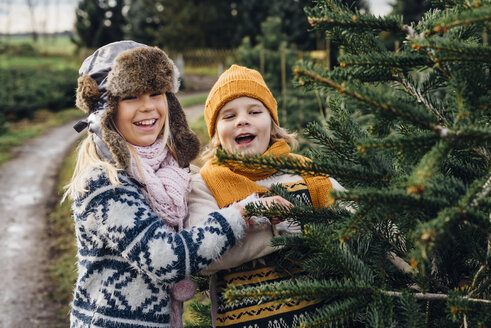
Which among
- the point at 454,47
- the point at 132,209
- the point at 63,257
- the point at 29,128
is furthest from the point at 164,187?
the point at 29,128

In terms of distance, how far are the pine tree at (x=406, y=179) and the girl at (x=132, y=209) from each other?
0.41m

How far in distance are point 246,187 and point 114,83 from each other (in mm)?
720

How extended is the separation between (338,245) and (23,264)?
16.7ft

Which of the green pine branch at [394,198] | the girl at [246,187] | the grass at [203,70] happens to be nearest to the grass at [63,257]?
the girl at [246,187]

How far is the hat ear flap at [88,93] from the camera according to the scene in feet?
6.09

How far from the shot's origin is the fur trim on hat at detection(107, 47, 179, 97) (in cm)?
181

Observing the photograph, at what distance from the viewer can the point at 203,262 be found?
5.17ft

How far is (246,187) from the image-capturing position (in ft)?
5.96

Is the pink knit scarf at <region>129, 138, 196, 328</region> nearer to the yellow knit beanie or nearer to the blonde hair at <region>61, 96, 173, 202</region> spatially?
the blonde hair at <region>61, 96, 173, 202</region>

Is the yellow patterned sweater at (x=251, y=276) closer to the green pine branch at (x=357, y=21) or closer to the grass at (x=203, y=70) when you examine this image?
the green pine branch at (x=357, y=21)

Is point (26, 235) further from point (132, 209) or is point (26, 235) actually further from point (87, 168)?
point (132, 209)

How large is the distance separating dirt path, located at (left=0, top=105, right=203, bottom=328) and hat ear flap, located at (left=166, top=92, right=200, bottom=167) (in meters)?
2.90

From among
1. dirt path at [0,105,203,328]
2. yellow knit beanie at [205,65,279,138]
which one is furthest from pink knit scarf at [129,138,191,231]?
dirt path at [0,105,203,328]

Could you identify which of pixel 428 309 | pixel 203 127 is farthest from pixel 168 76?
pixel 203 127
